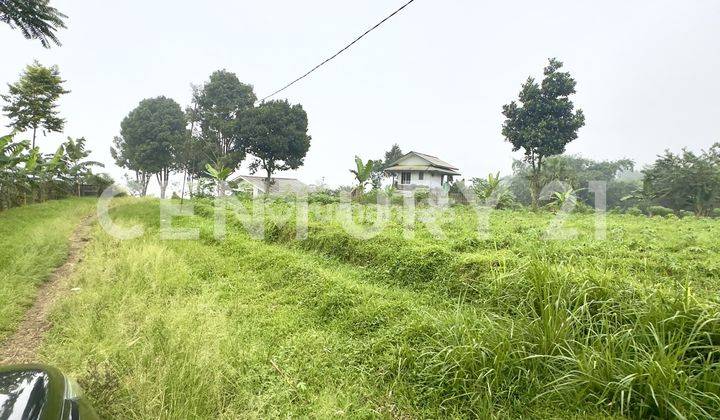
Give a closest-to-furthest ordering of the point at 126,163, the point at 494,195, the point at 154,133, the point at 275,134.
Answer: the point at 494,195 → the point at 275,134 → the point at 154,133 → the point at 126,163

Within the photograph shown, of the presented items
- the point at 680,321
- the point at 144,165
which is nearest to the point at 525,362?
the point at 680,321

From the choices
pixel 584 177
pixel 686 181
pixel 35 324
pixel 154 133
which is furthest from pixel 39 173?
pixel 584 177

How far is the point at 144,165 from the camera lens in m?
33.5

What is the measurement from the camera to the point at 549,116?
2333 centimetres

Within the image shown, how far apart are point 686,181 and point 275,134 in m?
28.7

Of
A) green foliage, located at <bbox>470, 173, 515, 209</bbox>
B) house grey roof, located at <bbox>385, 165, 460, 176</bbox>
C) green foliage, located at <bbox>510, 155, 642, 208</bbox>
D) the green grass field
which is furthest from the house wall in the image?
the green grass field

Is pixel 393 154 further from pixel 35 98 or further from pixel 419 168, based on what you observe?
pixel 35 98

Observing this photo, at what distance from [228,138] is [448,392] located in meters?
33.4

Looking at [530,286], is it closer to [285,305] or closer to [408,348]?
[408,348]

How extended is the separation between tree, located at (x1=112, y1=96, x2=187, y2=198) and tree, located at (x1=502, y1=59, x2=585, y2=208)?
3083 cm

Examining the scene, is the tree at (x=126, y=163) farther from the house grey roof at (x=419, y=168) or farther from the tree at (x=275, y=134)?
the house grey roof at (x=419, y=168)

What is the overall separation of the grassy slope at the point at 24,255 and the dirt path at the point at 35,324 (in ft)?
0.33

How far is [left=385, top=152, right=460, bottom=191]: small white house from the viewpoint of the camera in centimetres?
3056

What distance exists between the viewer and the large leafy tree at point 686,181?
20.0m
